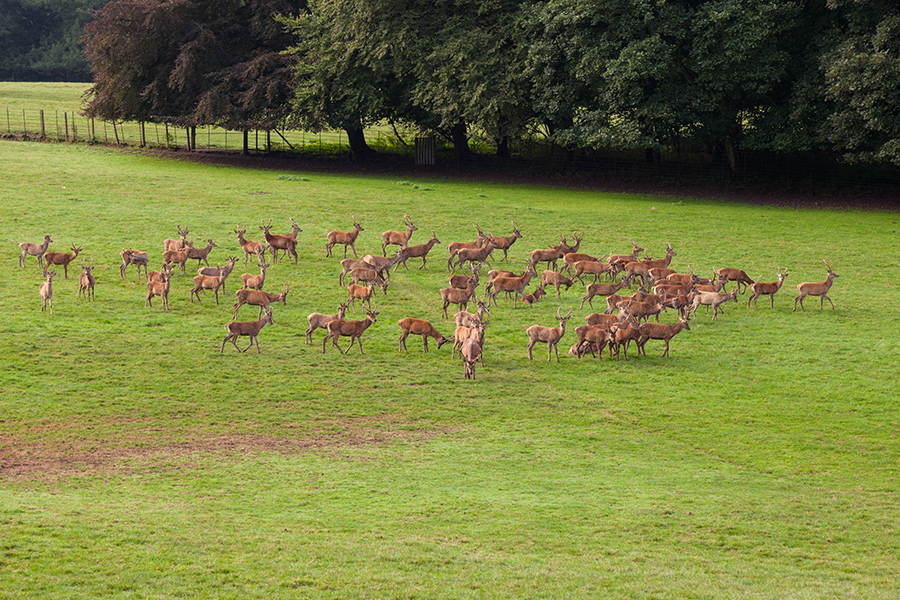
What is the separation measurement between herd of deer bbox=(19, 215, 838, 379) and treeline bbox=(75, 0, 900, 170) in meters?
15.6

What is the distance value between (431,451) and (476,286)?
9.89 metres

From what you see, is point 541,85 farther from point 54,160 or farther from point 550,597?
point 550,597

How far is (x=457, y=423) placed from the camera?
1620cm

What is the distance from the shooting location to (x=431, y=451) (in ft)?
48.6

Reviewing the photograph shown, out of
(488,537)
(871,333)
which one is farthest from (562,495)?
(871,333)

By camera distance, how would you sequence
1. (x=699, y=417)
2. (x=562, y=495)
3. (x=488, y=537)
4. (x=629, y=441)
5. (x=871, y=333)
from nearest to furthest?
(x=488, y=537), (x=562, y=495), (x=629, y=441), (x=699, y=417), (x=871, y=333)

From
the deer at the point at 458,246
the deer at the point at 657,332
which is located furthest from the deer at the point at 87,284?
the deer at the point at 657,332

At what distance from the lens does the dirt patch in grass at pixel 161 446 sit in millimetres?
13664

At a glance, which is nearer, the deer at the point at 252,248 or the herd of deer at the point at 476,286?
the herd of deer at the point at 476,286

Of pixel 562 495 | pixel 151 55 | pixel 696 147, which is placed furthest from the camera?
pixel 151 55

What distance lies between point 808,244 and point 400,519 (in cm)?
2456

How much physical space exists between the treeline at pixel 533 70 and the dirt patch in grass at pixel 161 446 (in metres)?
28.8

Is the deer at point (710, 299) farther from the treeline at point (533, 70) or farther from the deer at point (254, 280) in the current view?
the treeline at point (533, 70)

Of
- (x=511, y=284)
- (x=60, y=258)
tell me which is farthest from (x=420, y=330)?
(x=60, y=258)
